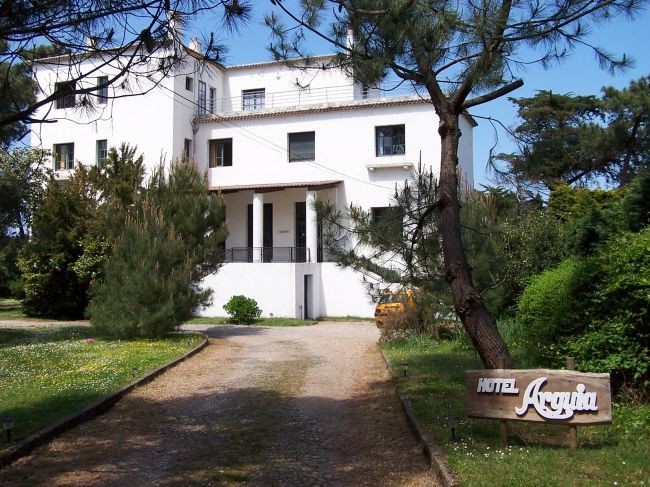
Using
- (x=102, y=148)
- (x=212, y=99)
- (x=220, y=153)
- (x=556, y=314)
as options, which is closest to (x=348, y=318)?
(x=220, y=153)

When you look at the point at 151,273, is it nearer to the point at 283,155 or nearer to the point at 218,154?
the point at 283,155

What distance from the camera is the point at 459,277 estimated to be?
24.3 feet

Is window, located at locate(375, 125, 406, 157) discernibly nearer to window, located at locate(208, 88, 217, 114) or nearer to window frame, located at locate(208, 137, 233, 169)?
window frame, located at locate(208, 137, 233, 169)

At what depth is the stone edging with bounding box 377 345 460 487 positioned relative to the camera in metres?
5.51

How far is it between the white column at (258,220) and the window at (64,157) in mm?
10777

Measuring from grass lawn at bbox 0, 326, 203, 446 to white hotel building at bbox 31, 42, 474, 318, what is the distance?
1090 cm

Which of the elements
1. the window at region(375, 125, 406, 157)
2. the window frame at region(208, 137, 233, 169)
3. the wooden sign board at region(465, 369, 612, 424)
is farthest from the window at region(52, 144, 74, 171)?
the wooden sign board at region(465, 369, 612, 424)

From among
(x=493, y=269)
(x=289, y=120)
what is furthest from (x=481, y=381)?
(x=289, y=120)

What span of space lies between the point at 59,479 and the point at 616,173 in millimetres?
32353

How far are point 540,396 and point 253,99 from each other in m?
30.6

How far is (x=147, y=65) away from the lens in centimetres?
708

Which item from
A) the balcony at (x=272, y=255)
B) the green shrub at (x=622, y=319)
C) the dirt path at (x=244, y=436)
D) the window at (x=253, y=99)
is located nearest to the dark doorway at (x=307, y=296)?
the balcony at (x=272, y=255)

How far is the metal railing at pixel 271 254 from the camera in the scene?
1202 inches

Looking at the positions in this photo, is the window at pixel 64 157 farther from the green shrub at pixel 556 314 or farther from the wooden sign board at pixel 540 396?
the wooden sign board at pixel 540 396
